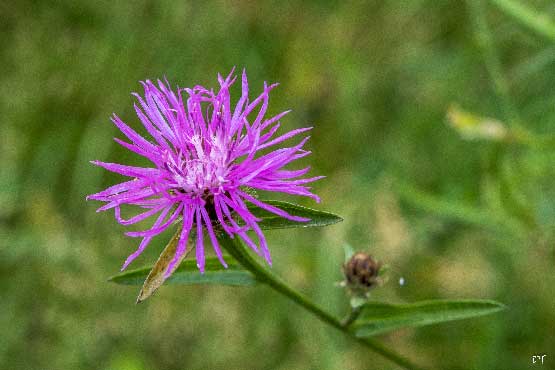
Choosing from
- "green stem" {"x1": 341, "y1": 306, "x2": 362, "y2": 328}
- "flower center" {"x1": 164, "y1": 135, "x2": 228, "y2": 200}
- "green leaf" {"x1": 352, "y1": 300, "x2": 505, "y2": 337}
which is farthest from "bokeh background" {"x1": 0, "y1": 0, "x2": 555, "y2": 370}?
"flower center" {"x1": 164, "y1": 135, "x2": 228, "y2": 200}

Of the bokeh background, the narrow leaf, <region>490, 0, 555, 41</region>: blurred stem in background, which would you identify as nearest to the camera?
the narrow leaf

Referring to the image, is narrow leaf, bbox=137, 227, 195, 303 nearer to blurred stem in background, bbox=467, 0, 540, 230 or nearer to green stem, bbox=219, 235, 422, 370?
green stem, bbox=219, 235, 422, 370

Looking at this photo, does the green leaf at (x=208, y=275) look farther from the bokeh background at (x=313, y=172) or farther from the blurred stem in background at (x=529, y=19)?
the blurred stem in background at (x=529, y=19)

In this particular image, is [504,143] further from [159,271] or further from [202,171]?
[159,271]

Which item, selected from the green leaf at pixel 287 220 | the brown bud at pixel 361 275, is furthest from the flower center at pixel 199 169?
the brown bud at pixel 361 275

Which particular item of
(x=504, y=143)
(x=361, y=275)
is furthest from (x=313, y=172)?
(x=361, y=275)

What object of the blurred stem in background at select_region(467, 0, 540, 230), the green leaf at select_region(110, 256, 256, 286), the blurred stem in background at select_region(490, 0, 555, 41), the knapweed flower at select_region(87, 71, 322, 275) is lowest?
the green leaf at select_region(110, 256, 256, 286)
